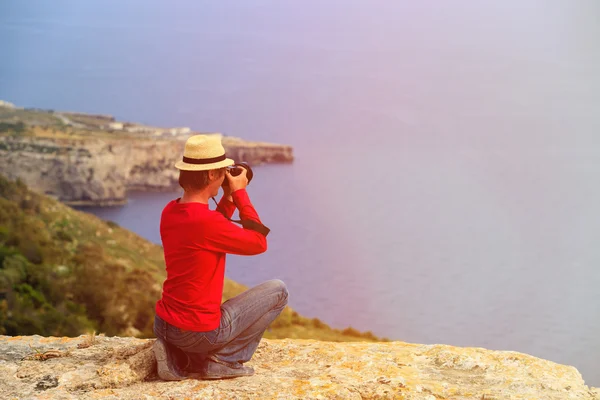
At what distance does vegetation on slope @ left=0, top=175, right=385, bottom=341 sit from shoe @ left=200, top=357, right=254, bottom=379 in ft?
45.9

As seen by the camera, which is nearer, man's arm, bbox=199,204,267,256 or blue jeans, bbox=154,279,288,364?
man's arm, bbox=199,204,267,256

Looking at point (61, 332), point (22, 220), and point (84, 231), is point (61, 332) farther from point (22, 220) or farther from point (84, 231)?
point (84, 231)

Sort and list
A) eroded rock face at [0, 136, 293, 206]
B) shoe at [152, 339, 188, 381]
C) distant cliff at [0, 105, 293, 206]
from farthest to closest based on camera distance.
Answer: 1. distant cliff at [0, 105, 293, 206]
2. eroded rock face at [0, 136, 293, 206]
3. shoe at [152, 339, 188, 381]

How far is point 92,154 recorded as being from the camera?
73.1 m

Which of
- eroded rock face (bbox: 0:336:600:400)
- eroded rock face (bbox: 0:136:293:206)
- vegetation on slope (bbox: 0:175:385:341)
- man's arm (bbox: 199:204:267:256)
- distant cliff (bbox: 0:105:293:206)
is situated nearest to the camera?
man's arm (bbox: 199:204:267:256)

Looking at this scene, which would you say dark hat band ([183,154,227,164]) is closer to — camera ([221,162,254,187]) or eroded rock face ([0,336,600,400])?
camera ([221,162,254,187])

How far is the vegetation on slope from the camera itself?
66.0 feet

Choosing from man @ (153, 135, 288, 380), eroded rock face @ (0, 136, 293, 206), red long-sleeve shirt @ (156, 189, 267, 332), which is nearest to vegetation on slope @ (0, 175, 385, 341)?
man @ (153, 135, 288, 380)

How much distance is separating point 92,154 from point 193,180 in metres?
73.2

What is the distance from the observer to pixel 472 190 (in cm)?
8469

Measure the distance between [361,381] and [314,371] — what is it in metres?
0.51

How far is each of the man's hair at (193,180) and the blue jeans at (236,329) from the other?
37.8 inches

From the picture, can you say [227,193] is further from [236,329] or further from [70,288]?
[70,288]

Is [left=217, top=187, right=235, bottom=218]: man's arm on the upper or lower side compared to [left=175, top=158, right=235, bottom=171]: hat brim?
lower
